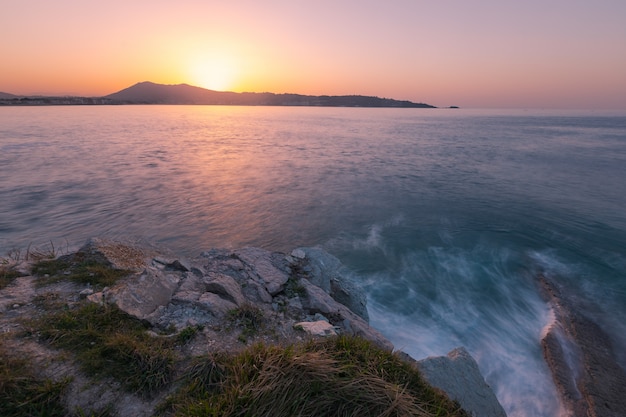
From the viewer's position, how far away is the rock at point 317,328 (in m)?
6.74

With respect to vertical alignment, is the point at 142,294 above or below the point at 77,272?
above

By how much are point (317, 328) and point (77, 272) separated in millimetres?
6323

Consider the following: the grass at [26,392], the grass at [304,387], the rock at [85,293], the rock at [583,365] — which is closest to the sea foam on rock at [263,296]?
the rock at [85,293]

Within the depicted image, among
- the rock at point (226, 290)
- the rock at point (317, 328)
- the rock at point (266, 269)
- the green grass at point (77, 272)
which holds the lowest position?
the rock at point (266, 269)

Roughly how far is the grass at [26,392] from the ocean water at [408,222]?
8.80 metres

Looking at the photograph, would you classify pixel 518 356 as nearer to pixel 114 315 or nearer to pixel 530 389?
pixel 530 389

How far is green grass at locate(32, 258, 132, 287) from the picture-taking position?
789cm

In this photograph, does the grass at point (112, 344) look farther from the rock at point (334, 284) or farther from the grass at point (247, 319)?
the rock at point (334, 284)

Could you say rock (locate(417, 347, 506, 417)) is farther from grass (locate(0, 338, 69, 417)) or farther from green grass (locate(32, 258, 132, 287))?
green grass (locate(32, 258, 132, 287))

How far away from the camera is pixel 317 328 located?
700cm

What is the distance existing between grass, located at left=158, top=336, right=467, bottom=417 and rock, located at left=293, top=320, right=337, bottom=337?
1128mm

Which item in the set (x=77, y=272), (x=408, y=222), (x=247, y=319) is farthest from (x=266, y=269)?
(x=408, y=222)

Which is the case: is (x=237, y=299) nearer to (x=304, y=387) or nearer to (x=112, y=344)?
(x=112, y=344)

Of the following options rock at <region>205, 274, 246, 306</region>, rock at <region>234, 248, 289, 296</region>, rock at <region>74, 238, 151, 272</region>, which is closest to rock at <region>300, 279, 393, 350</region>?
rock at <region>234, 248, 289, 296</region>
